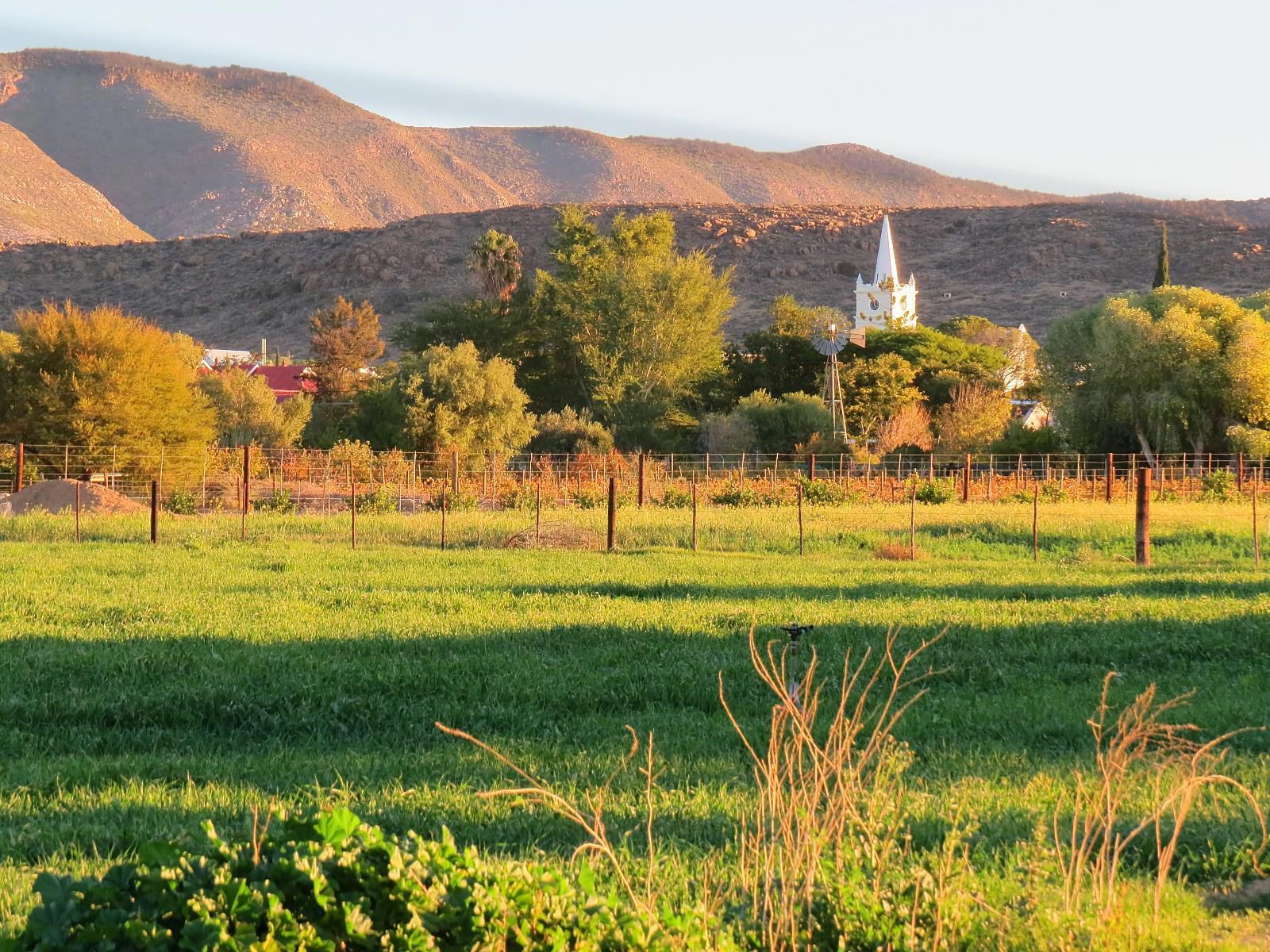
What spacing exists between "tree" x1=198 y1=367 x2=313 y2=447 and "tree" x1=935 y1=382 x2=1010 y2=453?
2336 cm

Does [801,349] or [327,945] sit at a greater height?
[801,349]

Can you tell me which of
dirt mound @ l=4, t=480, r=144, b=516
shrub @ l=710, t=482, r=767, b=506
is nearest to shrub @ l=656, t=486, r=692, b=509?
shrub @ l=710, t=482, r=767, b=506

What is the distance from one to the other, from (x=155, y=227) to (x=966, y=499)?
183 metres

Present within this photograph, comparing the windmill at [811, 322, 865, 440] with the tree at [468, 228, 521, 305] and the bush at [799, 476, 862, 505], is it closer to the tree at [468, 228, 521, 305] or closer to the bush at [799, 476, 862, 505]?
the bush at [799, 476, 862, 505]

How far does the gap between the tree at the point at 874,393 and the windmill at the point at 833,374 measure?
2.03ft

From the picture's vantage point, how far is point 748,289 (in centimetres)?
10975

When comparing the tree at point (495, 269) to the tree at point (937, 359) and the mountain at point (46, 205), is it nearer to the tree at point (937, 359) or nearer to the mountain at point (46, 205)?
the tree at point (937, 359)

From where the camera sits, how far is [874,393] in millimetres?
49156

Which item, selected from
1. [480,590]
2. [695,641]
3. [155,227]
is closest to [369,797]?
[695,641]

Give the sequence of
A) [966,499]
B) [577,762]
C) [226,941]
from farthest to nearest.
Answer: [966,499] < [577,762] < [226,941]

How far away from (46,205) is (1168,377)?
144 metres

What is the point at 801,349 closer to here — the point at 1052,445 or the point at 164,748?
the point at 1052,445

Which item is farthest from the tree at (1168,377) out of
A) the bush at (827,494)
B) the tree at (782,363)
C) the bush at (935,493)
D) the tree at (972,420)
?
the bush at (827,494)

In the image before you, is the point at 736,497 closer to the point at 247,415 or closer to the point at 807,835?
the point at 247,415
